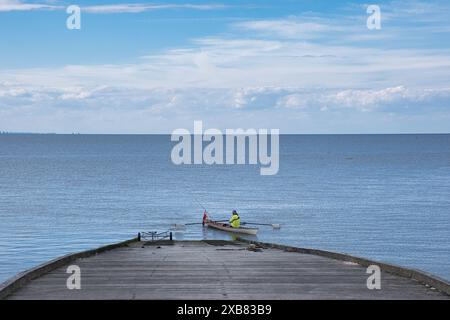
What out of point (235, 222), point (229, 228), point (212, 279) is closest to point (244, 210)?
point (229, 228)

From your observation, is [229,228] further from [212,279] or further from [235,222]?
[212,279]

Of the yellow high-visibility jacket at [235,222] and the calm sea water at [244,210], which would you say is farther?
the yellow high-visibility jacket at [235,222]

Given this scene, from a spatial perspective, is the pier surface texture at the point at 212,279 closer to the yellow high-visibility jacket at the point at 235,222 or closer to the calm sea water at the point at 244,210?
the calm sea water at the point at 244,210

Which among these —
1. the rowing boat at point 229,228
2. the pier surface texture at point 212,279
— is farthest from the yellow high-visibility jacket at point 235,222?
the pier surface texture at point 212,279

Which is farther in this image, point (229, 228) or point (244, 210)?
point (244, 210)

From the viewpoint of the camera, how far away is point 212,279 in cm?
1705

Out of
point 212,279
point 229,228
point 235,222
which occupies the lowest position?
point 229,228

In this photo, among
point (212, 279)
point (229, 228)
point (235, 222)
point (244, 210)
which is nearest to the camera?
point (212, 279)

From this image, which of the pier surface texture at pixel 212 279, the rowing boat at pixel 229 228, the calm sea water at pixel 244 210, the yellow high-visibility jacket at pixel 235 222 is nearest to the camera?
the pier surface texture at pixel 212 279

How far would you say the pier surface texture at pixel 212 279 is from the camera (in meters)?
15.1

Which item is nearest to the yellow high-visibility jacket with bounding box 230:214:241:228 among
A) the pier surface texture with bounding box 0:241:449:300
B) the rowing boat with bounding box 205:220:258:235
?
the rowing boat with bounding box 205:220:258:235

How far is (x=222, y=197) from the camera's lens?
317 ft
